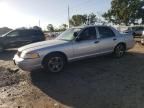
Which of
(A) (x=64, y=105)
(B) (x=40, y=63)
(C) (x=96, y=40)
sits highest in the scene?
(C) (x=96, y=40)

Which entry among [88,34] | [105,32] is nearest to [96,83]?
Answer: [88,34]

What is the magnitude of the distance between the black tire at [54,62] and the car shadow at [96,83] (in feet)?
0.61

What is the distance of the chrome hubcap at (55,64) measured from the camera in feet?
26.4

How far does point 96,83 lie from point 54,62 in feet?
6.03

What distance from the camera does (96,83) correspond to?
6992 millimetres

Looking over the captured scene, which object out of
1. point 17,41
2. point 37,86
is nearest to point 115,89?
point 37,86

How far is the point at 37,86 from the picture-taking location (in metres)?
7.11

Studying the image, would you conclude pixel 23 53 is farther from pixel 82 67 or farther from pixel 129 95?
pixel 129 95

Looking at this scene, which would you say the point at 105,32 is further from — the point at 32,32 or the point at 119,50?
the point at 32,32

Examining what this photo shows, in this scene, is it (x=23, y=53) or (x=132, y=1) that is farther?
(x=132, y=1)

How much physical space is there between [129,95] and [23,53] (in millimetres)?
3834

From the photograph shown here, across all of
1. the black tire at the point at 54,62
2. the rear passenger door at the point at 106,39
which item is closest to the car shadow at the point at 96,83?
the black tire at the point at 54,62

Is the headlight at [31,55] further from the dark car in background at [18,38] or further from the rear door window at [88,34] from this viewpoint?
the dark car in background at [18,38]

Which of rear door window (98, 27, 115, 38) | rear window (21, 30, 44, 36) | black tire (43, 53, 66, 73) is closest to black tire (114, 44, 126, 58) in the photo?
rear door window (98, 27, 115, 38)
